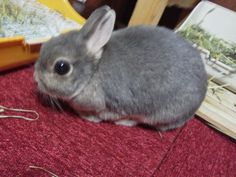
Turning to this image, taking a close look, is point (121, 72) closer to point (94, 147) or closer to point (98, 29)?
point (98, 29)

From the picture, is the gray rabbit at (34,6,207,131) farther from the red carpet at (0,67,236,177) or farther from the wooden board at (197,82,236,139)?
the wooden board at (197,82,236,139)

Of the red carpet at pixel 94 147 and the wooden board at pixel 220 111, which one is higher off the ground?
the wooden board at pixel 220 111

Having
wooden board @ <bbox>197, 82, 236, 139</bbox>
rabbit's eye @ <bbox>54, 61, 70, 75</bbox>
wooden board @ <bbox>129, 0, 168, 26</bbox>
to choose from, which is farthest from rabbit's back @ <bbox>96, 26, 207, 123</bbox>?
wooden board @ <bbox>129, 0, 168, 26</bbox>

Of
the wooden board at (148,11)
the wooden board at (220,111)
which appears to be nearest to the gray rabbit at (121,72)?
the wooden board at (220,111)

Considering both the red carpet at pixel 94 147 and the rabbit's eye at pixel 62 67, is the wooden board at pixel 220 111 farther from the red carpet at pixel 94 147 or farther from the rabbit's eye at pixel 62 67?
the rabbit's eye at pixel 62 67

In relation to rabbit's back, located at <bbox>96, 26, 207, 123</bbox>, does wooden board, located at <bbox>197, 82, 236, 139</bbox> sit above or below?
below

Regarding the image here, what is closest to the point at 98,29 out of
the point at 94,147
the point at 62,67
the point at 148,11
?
the point at 62,67

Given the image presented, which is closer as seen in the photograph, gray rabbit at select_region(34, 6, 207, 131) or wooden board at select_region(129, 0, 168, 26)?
gray rabbit at select_region(34, 6, 207, 131)
